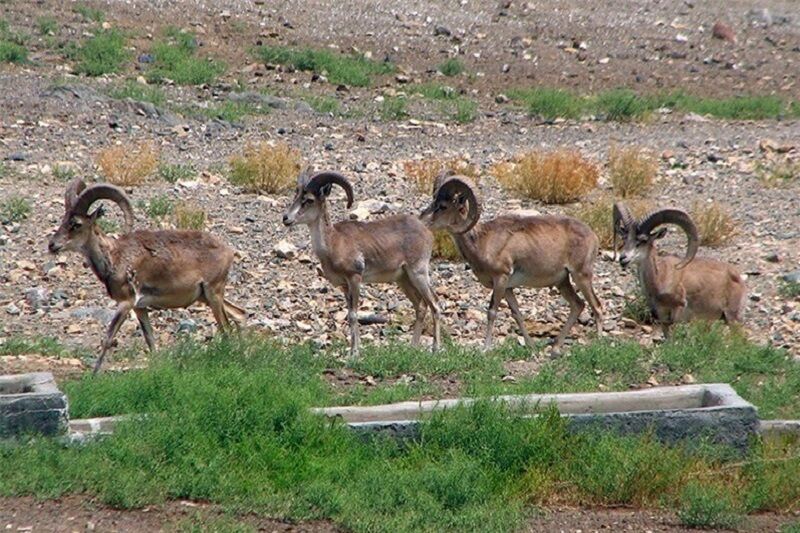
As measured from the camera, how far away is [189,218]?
1850 cm

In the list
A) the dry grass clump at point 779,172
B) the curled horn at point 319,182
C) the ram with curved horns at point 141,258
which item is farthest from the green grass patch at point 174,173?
the dry grass clump at point 779,172

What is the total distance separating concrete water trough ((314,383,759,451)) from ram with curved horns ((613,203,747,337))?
3.91 meters

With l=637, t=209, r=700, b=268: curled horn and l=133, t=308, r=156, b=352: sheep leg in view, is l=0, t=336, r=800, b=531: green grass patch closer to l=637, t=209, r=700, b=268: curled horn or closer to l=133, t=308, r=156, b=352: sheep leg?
l=133, t=308, r=156, b=352: sheep leg

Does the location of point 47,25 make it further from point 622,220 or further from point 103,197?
point 622,220

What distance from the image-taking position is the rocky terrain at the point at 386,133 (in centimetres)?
1650

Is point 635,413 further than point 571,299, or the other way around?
point 571,299

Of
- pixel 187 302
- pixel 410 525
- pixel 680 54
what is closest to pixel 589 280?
pixel 187 302

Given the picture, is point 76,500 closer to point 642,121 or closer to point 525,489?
point 525,489

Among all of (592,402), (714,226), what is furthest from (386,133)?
(592,402)

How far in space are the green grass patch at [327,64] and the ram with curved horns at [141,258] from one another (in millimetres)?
15343

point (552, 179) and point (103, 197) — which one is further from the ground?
point (103, 197)

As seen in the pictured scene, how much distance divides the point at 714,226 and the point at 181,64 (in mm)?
12906

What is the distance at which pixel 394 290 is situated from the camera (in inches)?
684

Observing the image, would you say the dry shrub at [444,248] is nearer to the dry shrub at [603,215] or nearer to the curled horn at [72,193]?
the dry shrub at [603,215]
